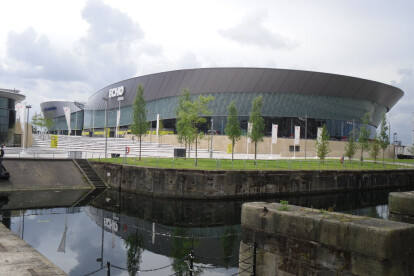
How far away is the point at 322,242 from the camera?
28.5 ft

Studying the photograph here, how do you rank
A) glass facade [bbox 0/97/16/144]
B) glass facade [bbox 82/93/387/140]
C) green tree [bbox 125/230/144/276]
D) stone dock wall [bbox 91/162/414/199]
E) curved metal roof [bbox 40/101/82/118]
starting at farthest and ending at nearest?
curved metal roof [bbox 40/101/82/118]
glass facade [bbox 82/93/387/140]
glass facade [bbox 0/97/16/144]
stone dock wall [bbox 91/162/414/199]
green tree [bbox 125/230/144/276]

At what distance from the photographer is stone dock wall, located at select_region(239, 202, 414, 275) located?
7.77 meters

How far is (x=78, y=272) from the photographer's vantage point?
13234 millimetres

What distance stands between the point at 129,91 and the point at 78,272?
92175 millimetres

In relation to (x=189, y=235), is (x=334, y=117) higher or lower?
higher

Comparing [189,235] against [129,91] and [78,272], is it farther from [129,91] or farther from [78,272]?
[129,91]

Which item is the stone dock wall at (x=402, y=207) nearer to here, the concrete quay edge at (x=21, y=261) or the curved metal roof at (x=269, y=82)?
the concrete quay edge at (x=21, y=261)

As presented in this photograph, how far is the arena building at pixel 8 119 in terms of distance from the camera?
58875 millimetres

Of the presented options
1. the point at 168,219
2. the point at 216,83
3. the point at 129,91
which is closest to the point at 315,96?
the point at 216,83

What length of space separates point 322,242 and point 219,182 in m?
21.6

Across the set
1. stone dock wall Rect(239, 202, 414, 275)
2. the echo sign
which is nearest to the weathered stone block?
stone dock wall Rect(239, 202, 414, 275)

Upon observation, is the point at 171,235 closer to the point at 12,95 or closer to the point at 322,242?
the point at 322,242

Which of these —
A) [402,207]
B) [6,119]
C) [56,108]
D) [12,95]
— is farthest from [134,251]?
[56,108]

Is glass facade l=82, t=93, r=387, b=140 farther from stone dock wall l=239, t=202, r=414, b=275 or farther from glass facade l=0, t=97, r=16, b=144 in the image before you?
stone dock wall l=239, t=202, r=414, b=275
